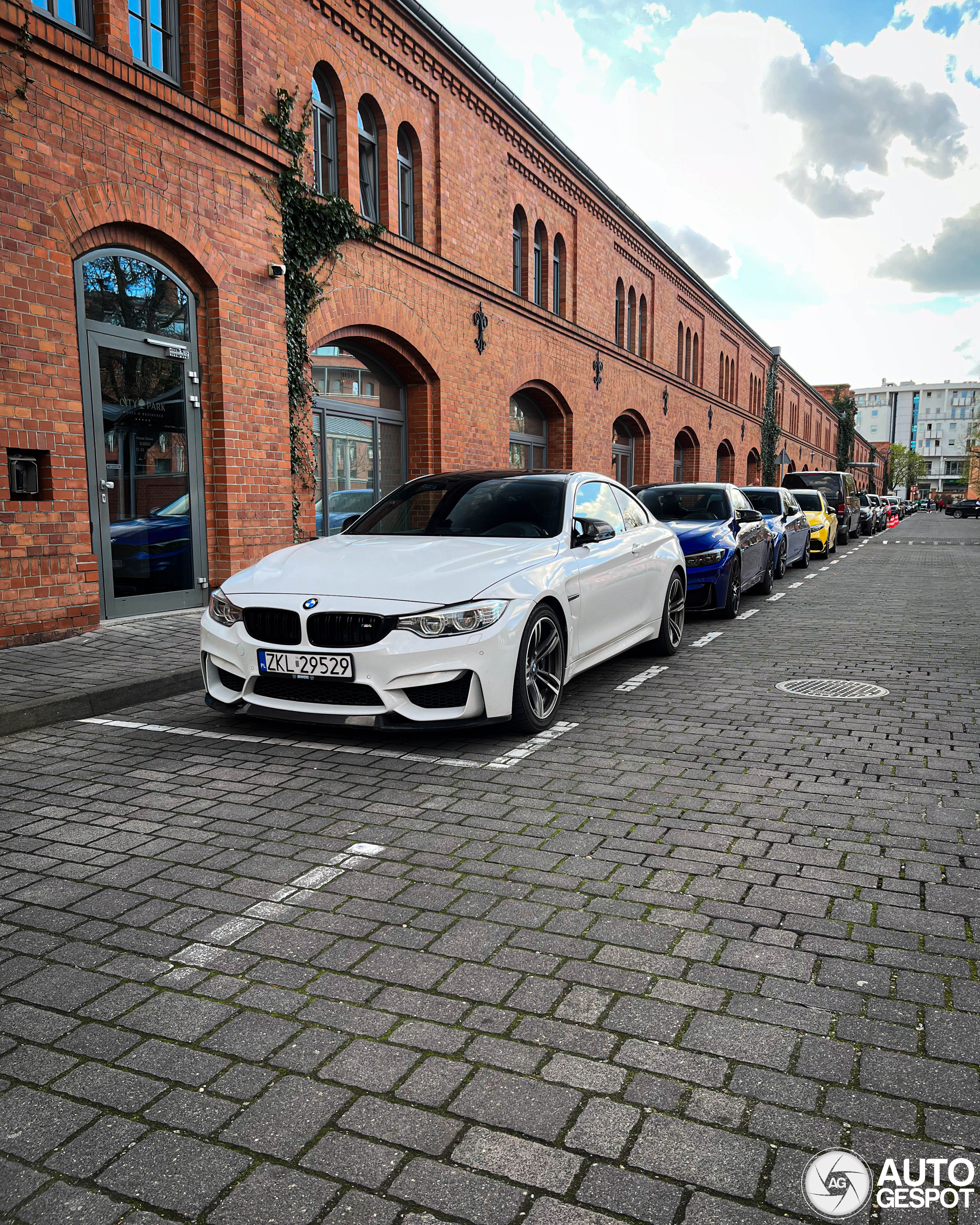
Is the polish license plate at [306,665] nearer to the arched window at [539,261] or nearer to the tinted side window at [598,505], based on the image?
the tinted side window at [598,505]

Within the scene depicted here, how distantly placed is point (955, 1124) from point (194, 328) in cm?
1029

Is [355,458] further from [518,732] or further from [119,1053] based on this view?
[119,1053]

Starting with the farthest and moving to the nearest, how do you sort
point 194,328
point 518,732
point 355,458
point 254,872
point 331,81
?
point 355,458, point 331,81, point 194,328, point 518,732, point 254,872

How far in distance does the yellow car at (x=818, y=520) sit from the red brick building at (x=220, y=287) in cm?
828

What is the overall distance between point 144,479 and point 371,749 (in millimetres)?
5656

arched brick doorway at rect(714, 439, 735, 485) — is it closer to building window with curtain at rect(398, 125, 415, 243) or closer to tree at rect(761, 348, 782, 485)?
tree at rect(761, 348, 782, 485)

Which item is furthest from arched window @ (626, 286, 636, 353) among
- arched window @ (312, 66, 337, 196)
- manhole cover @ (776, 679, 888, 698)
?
manhole cover @ (776, 679, 888, 698)

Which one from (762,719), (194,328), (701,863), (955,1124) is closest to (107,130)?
(194,328)

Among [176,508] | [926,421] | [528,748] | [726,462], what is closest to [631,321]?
[726,462]

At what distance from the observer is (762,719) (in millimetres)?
A: 6242

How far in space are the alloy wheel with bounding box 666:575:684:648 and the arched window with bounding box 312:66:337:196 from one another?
7.49m

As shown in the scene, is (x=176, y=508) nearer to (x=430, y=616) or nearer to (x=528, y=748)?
(x=430, y=616)

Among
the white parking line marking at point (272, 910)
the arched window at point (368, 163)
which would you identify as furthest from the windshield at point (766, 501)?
the white parking line marking at point (272, 910)

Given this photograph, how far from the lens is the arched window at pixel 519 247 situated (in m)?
18.9
